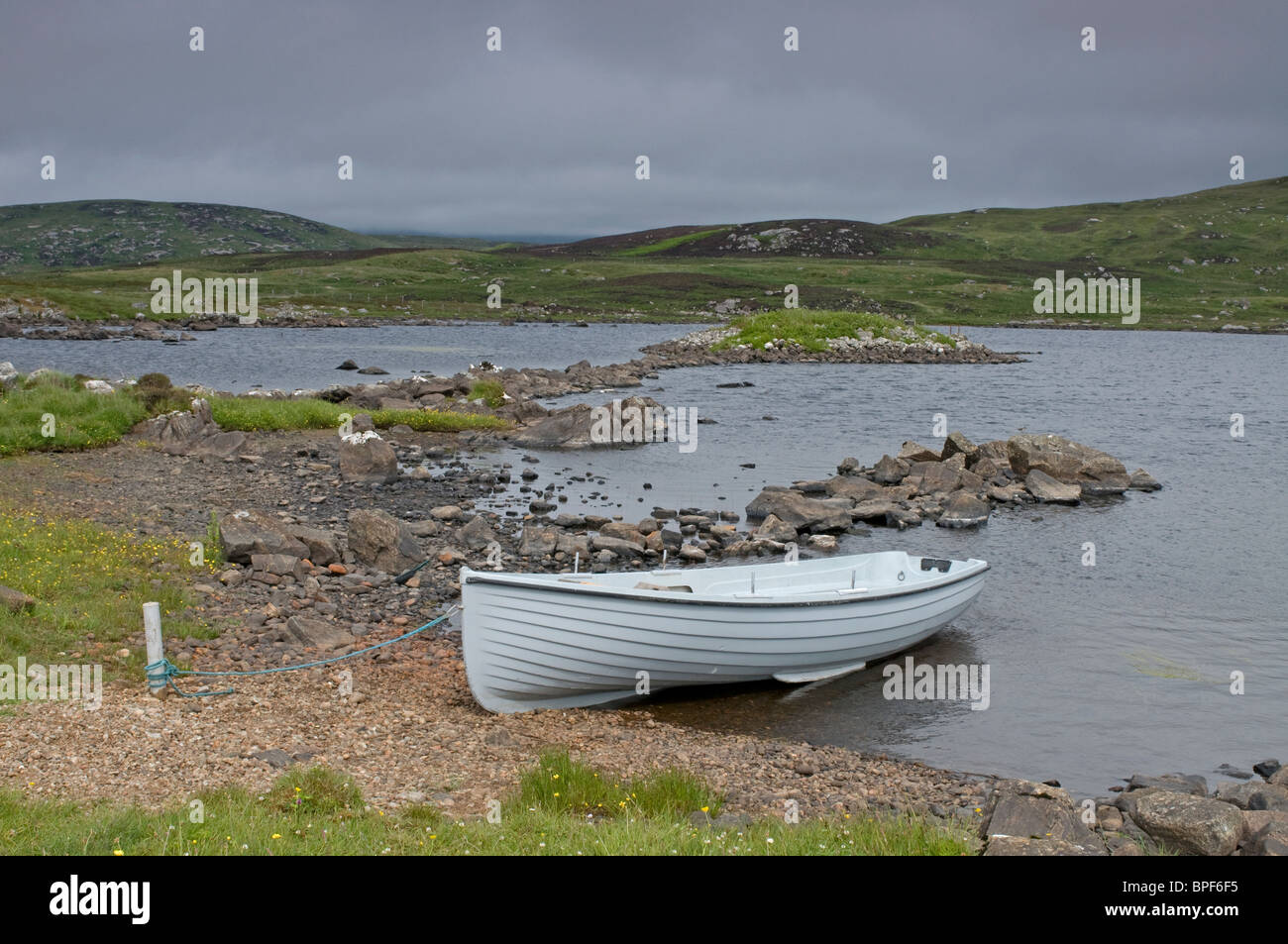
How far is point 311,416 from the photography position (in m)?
34.1

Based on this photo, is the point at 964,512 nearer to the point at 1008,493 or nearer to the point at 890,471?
the point at 1008,493

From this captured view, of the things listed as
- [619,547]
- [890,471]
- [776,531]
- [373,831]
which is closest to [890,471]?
[890,471]

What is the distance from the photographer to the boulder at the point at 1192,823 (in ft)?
29.2

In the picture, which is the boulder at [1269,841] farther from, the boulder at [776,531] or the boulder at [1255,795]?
the boulder at [776,531]

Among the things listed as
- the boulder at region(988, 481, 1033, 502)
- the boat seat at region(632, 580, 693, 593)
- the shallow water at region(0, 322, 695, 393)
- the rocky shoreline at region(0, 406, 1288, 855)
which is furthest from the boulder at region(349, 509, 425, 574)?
the shallow water at region(0, 322, 695, 393)

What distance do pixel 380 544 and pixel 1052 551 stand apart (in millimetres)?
15434

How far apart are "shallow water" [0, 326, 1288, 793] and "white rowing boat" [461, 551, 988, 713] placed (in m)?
0.66

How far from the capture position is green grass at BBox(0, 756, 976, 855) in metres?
7.30

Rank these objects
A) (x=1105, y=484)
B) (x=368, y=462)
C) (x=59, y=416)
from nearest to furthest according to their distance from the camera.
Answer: (x=368, y=462) → (x=59, y=416) → (x=1105, y=484)

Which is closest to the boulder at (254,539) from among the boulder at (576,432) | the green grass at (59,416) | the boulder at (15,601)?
the boulder at (15,601)

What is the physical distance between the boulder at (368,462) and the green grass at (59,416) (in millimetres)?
6467

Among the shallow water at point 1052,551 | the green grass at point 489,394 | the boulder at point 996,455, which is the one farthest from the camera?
the green grass at point 489,394

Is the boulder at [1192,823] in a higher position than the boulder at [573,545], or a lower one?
lower

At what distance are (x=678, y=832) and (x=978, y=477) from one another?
24.6 metres
